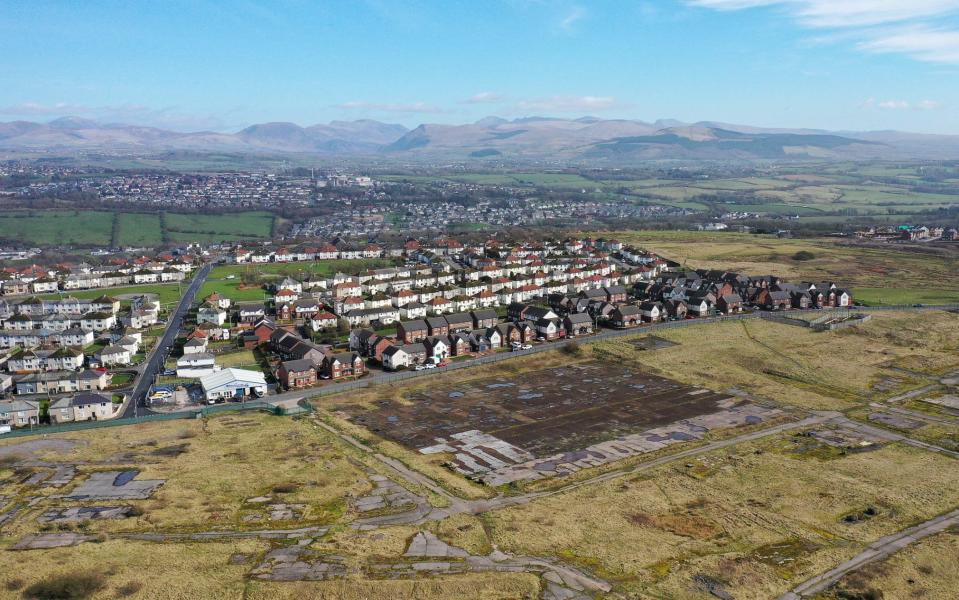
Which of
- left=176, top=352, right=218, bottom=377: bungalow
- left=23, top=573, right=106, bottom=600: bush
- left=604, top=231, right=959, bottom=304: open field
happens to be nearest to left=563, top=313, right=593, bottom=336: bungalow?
left=176, top=352, right=218, bottom=377: bungalow

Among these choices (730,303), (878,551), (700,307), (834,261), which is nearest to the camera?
(878,551)

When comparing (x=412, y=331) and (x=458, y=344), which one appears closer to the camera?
(x=458, y=344)

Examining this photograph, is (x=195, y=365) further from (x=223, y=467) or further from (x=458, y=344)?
(x=458, y=344)

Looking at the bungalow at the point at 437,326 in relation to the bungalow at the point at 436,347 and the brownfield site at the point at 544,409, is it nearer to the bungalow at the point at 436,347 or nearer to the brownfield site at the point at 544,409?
the bungalow at the point at 436,347

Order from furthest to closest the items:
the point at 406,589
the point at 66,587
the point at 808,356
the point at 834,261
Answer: the point at 834,261 < the point at 808,356 < the point at 406,589 < the point at 66,587

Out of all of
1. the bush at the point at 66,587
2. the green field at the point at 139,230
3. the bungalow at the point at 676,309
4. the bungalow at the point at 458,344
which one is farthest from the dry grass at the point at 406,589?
the green field at the point at 139,230

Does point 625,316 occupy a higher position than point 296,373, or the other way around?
point 296,373

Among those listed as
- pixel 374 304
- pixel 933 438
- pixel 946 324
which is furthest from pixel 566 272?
pixel 933 438

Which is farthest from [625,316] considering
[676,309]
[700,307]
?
[700,307]

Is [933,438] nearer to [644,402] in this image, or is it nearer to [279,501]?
[644,402]
